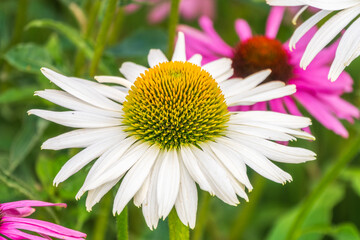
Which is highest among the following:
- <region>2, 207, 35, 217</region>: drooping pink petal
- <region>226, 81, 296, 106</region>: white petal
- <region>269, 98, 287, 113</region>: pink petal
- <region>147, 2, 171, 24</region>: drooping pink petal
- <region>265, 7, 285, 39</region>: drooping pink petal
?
<region>147, 2, 171, 24</region>: drooping pink petal

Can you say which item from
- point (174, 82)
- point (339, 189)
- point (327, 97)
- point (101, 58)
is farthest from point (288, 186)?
point (174, 82)

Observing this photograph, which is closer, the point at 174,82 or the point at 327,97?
the point at 174,82

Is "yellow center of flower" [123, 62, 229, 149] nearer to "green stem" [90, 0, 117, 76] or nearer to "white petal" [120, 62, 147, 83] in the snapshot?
"white petal" [120, 62, 147, 83]

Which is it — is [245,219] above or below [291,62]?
below

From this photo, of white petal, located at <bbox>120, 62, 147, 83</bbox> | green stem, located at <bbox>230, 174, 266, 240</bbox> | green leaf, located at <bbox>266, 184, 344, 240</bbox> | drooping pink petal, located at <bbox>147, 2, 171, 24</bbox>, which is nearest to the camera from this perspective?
white petal, located at <bbox>120, 62, 147, 83</bbox>

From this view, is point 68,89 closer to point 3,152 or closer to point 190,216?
point 190,216

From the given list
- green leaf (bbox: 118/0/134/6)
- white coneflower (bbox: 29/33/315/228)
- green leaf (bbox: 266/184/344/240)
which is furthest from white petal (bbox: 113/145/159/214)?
green leaf (bbox: 266/184/344/240)
